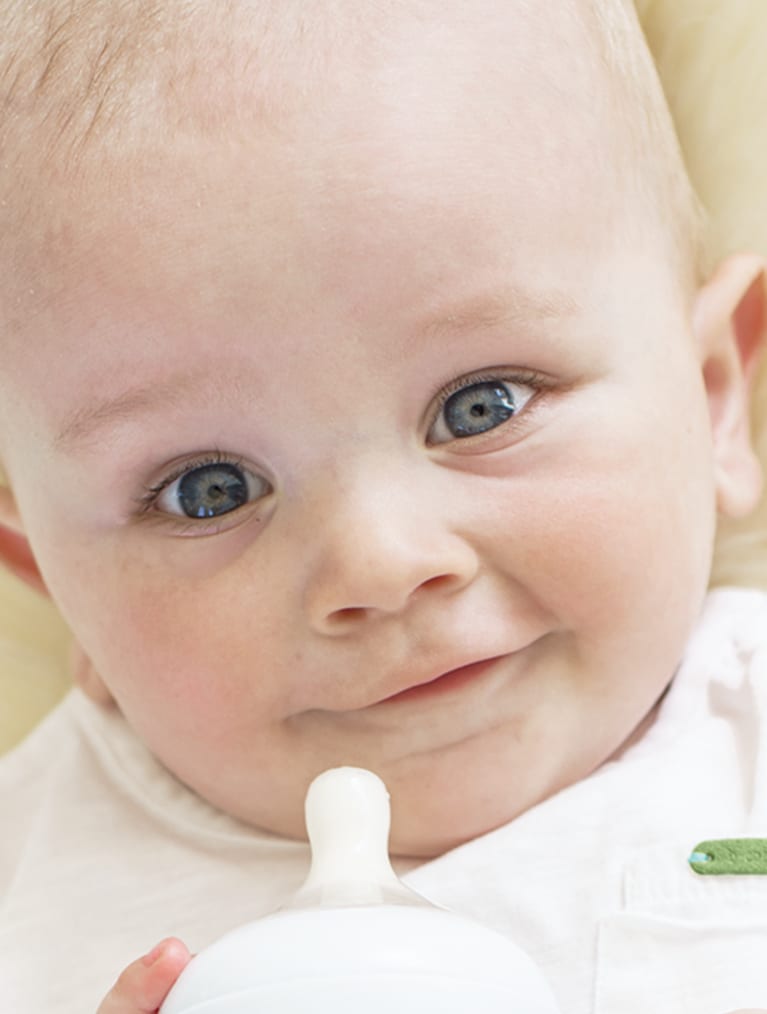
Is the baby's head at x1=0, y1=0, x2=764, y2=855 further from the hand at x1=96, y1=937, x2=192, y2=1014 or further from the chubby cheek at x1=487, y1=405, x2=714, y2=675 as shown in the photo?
the hand at x1=96, y1=937, x2=192, y2=1014

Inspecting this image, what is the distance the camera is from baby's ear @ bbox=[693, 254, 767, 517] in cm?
135

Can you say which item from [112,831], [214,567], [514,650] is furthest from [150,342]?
[112,831]

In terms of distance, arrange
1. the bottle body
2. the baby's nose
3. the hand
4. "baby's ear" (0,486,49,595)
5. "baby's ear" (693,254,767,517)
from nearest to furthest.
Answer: the bottle body < the hand < the baby's nose < "baby's ear" (693,254,767,517) < "baby's ear" (0,486,49,595)

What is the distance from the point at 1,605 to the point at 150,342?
0.77 metres

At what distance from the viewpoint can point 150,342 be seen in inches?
41.9

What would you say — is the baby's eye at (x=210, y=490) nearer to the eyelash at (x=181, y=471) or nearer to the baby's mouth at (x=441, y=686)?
the eyelash at (x=181, y=471)

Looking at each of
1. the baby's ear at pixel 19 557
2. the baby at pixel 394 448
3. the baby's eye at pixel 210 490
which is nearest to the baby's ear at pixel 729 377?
the baby at pixel 394 448

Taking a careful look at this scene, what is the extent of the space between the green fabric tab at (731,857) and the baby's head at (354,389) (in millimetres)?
152

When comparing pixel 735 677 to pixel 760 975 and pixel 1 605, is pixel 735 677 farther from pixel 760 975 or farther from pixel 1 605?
pixel 1 605

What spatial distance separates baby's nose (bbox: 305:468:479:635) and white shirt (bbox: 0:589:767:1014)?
23 centimetres

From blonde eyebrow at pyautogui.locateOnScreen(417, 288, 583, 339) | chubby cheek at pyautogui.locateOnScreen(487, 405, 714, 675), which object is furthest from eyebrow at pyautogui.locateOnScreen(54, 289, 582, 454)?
chubby cheek at pyautogui.locateOnScreen(487, 405, 714, 675)

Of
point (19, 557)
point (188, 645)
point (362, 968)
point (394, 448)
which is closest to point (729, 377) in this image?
point (394, 448)

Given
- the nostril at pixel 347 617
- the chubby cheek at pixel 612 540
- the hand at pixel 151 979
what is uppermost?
the chubby cheek at pixel 612 540

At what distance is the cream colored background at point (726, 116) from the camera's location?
1.54 meters
